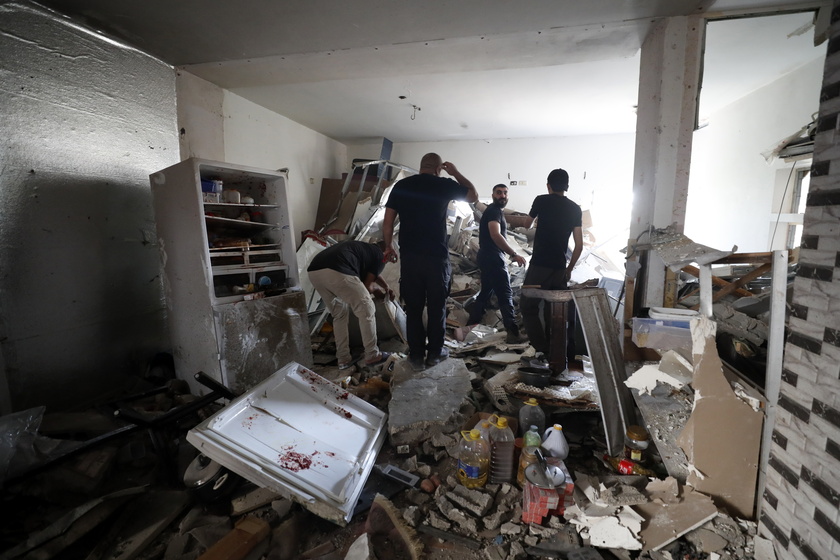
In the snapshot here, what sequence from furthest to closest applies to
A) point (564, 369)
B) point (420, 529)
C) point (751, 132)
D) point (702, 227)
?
point (702, 227)
point (751, 132)
point (564, 369)
point (420, 529)

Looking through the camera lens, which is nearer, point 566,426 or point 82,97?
point 566,426

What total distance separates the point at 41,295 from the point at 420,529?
2584mm

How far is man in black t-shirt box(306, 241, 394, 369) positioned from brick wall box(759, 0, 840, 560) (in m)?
2.52

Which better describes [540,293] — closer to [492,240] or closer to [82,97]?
[492,240]

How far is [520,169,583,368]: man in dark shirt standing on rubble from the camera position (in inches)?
115

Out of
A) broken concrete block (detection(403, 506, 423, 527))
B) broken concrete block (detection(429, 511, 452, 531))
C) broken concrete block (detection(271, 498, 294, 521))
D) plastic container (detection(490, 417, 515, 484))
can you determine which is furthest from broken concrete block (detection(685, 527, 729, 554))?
broken concrete block (detection(271, 498, 294, 521))

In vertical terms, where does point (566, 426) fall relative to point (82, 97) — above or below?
below

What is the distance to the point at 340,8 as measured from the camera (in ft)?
7.29

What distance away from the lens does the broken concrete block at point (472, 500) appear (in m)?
1.59

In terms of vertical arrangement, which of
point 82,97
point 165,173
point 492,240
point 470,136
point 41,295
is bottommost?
point 41,295

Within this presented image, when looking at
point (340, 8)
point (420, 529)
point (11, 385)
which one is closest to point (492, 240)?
point (340, 8)

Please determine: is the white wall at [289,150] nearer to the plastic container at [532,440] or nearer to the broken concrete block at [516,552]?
the plastic container at [532,440]

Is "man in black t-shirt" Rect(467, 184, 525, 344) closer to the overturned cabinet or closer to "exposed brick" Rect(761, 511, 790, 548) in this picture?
the overturned cabinet

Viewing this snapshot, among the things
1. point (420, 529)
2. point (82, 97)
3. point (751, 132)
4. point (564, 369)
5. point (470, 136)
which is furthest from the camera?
point (470, 136)
